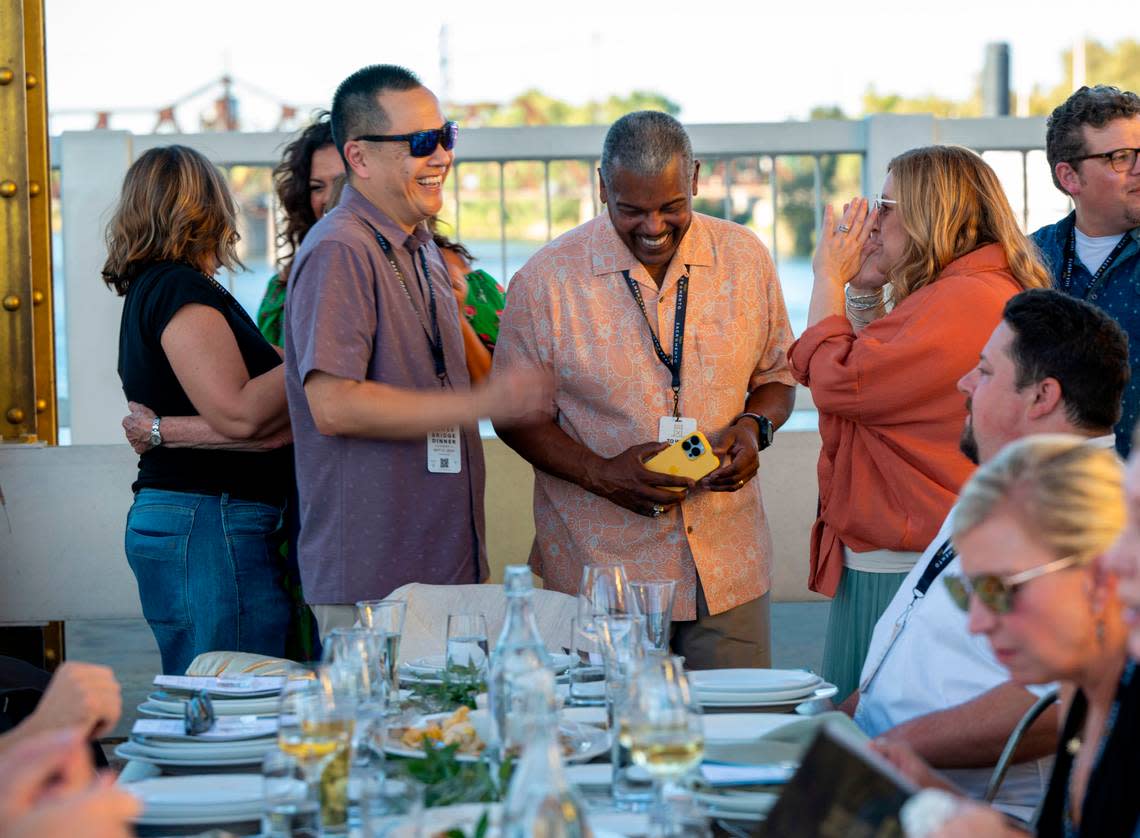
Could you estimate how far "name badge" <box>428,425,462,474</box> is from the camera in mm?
3301

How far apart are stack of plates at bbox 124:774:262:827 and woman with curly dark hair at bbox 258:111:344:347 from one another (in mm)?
2277

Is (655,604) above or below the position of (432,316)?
below

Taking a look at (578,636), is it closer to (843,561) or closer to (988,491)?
(988,491)

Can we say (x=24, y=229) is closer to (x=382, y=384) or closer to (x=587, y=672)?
(x=382, y=384)

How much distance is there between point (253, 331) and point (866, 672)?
1829mm

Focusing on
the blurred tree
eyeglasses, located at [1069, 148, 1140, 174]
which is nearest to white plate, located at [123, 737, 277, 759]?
eyeglasses, located at [1069, 148, 1140, 174]

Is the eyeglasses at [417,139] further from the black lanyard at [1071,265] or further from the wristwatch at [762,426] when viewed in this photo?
the black lanyard at [1071,265]

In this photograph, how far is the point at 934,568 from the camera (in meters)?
2.70

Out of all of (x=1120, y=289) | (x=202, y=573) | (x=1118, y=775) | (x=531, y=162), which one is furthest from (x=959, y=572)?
(x=531, y=162)

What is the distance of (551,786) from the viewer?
1.50 meters

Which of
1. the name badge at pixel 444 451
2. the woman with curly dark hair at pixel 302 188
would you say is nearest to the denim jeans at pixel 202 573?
the name badge at pixel 444 451

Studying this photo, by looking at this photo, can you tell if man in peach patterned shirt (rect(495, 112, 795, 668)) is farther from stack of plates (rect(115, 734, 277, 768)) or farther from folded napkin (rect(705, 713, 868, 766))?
stack of plates (rect(115, 734, 277, 768))

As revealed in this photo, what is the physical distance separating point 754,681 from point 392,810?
43.4 inches

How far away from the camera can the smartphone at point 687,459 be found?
11.0 ft
